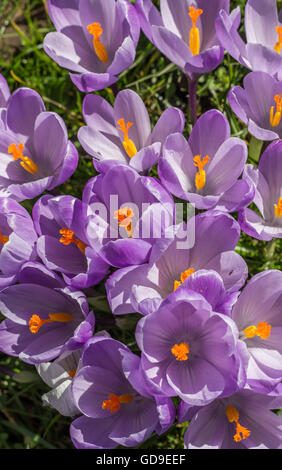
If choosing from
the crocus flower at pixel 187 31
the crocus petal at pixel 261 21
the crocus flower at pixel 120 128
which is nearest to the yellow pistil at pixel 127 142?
the crocus flower at pixel 120 128

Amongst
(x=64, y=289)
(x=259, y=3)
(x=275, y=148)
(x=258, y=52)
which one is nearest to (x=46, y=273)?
(x=64, y=289)

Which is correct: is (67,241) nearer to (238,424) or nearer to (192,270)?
(192,270)

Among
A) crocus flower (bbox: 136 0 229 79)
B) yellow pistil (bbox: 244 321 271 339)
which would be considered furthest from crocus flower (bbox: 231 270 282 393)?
crocus flower (bbox: 136 0 229 79)

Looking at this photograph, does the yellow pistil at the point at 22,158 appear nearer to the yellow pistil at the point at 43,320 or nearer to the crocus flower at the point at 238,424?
the yellow pistil at the point at 43,320

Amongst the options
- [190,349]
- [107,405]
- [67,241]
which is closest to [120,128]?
[67,241]

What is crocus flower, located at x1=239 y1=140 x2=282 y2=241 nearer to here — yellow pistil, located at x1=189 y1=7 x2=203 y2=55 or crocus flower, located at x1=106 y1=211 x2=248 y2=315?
crocus flower, located at x1=106 y1=211 x2=248 y2=315
